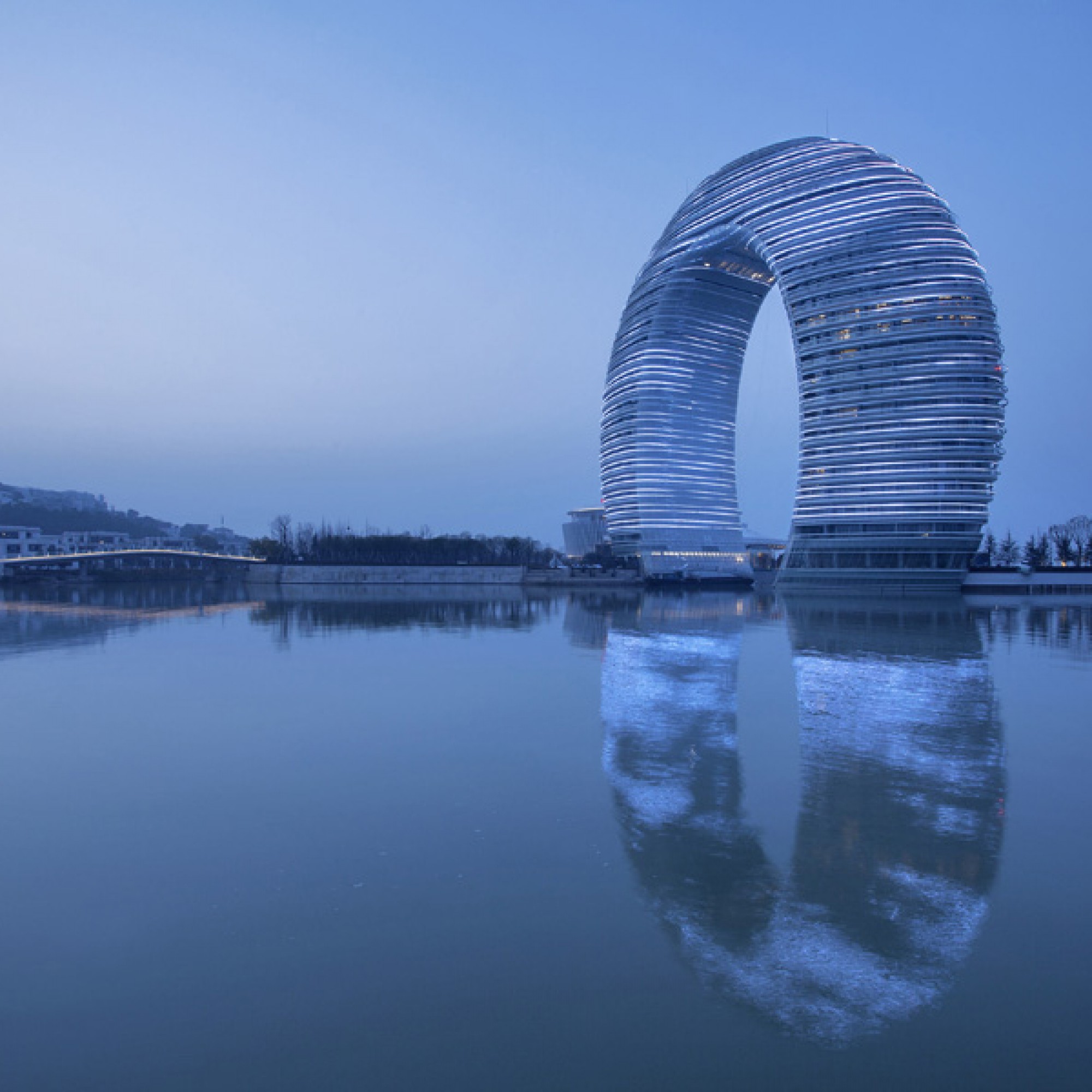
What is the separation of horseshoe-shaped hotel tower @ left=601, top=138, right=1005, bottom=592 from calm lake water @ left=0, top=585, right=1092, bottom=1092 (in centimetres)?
6927

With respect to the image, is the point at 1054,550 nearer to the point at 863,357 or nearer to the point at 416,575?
the point at 863,357

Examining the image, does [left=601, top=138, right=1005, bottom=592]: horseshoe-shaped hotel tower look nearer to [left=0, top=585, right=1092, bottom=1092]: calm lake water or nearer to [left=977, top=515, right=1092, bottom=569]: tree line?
[left=977, top=515, right=1092, bottom=569]: tree line

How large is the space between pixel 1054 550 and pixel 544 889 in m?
119

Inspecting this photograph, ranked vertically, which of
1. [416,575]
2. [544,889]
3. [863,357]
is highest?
[863,357]

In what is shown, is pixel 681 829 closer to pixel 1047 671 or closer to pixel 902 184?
pixel 1047 671

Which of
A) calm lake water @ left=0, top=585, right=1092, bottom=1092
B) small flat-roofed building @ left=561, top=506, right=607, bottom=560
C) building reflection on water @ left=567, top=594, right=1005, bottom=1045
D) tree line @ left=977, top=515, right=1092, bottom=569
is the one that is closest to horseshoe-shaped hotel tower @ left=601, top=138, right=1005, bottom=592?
tree line @ left=977, top=515, right=1092, bottom=569

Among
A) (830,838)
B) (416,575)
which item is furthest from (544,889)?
(416,575)

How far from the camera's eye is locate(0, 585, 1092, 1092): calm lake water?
5684mm

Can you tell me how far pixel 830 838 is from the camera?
9758 millimetres

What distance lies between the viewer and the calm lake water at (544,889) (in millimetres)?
5684

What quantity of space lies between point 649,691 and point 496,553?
345 feet

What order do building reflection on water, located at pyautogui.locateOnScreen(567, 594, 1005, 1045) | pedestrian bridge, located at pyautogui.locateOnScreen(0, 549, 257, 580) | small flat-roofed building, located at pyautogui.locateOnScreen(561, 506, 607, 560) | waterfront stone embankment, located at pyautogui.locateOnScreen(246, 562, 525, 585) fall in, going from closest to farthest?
building reflection on water, located at pyautogui.locateOnScreen(567, 594, 1005, 1045), waterfront stone embankment, located at pyautogui.locateOnScreen(246, 562, 525, 585), pedestrian bridge, located at pyautogui.locateOnScreen(0, 549, 257, 580), small flat-roofed building, located at pyautogui.locateOnScreen(561, 506, 607, 560)

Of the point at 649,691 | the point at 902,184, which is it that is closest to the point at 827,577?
the point at 902,184

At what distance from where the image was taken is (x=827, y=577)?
3354 inches
